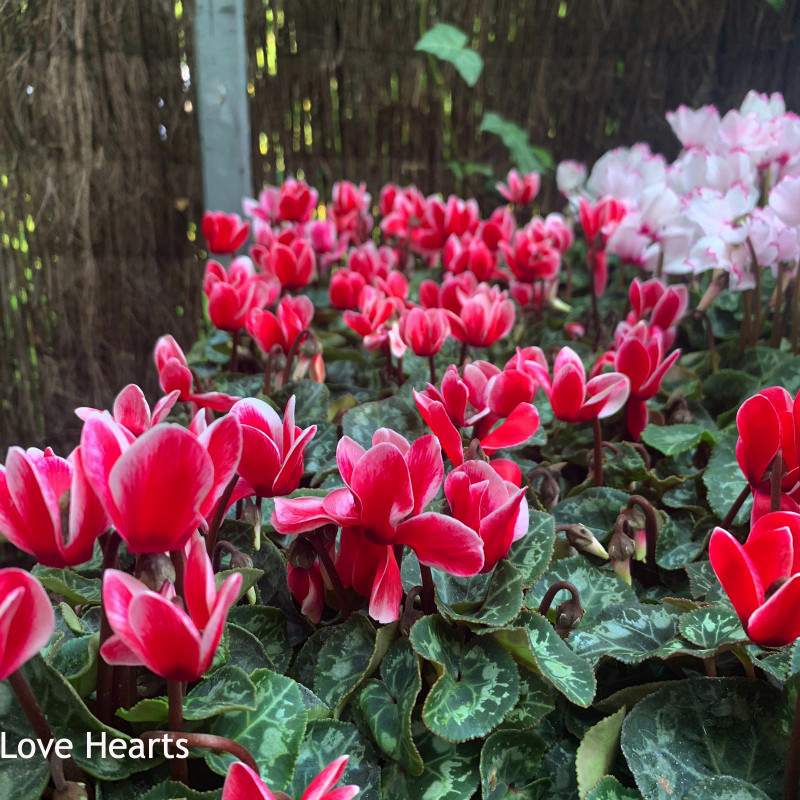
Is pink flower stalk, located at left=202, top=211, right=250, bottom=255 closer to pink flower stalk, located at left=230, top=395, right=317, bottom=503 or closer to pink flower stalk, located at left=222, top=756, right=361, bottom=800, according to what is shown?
pink flower stalk, located at left=230, top=395, right=317, bottom=503

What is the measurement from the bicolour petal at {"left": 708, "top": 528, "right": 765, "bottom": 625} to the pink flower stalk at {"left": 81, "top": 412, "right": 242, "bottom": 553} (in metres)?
0.36

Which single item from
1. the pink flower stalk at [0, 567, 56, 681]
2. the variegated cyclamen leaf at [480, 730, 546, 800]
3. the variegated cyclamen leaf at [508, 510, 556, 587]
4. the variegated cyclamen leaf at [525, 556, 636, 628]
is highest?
the pink flower stalk at [0, 567, 56, 681]

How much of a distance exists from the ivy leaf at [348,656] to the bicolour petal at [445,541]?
0.10 metres

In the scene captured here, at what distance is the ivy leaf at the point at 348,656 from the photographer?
2.08ft

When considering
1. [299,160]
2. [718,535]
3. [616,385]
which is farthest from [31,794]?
[299,160]

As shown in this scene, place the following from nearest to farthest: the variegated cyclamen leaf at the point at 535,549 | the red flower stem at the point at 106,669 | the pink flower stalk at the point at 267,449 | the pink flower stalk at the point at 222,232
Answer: the red flower stem at the point at 106,669, the pink flower stalk at the point at 267,449, the variegated cyclamen leaf at the point at 535,549, the pink flower stalk at the point at 222,232

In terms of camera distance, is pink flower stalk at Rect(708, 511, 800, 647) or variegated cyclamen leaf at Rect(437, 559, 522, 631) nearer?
pink flower stalk at Rect(708, 511, 800, 647)

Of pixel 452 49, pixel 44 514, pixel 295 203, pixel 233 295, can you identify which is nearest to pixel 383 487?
pixel 44 514

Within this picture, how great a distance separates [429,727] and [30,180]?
98.5 inches

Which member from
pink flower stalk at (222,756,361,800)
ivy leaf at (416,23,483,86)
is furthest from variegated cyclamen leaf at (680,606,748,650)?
ivy leaf at (416,23,483,86)

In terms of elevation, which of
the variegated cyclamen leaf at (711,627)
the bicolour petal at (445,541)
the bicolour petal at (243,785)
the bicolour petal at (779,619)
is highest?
the bicolour petal at (445,541)

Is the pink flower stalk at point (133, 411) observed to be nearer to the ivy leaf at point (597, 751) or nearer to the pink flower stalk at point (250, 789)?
the pink flower stalk at point (250, 789)

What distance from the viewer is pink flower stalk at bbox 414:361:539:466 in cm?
81

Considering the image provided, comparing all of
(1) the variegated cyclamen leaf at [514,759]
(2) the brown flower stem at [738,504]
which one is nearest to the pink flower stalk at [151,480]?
(1) the variegated cyclamen leaf at [514,759]
